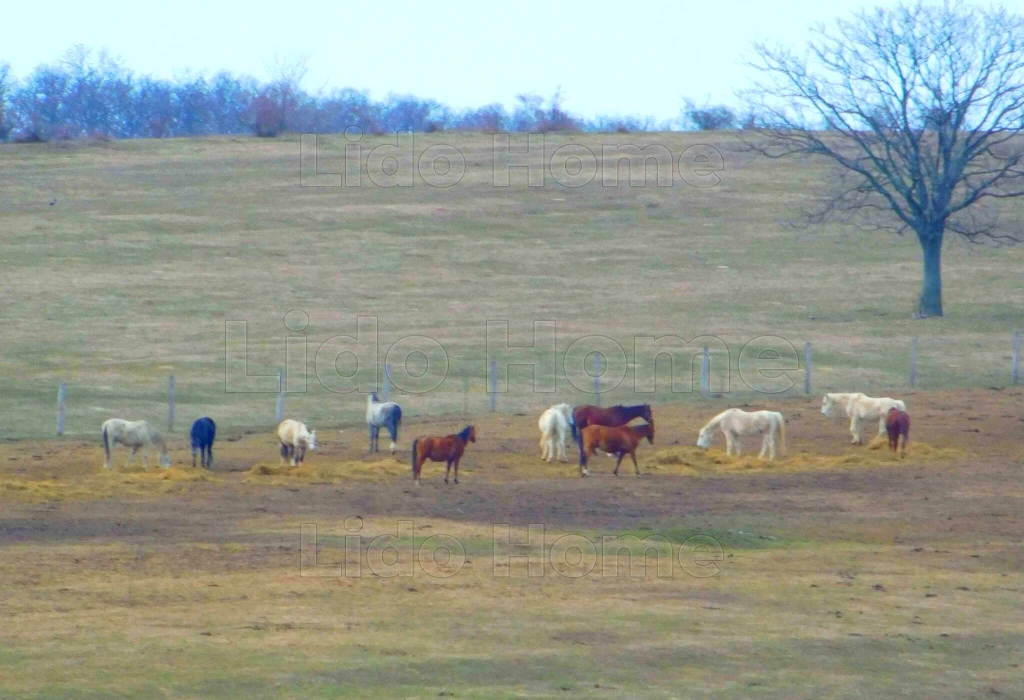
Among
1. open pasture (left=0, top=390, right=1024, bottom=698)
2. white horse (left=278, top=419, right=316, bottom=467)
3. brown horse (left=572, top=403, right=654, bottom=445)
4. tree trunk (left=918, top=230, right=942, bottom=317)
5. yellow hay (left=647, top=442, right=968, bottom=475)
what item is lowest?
open pasture (left=0, top=390, right=1024, bottom=698)

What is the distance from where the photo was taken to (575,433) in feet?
71.7

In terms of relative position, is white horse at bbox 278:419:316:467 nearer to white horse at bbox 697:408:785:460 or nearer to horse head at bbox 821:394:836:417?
white horse at bbox 697:408:785:460

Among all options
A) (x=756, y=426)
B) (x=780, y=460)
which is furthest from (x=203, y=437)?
(x=780, y=460)

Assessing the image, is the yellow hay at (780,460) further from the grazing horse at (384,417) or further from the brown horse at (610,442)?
the grazing horse at (384,417)

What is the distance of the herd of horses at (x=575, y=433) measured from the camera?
64.5 feet

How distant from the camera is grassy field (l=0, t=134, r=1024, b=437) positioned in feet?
102

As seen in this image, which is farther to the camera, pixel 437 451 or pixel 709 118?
pixel 709 118

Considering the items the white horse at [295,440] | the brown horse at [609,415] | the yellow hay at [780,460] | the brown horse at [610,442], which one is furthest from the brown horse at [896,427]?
the white horse at [295,440]

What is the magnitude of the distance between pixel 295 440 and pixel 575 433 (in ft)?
16.4

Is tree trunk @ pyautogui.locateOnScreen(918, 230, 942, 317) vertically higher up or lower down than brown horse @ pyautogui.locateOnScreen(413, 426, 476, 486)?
higher up

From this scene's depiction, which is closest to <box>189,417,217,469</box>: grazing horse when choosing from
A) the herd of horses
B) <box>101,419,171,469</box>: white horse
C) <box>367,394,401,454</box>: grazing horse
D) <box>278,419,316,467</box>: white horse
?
the herd of horses

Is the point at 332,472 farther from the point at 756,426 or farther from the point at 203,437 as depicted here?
the point at 756,426

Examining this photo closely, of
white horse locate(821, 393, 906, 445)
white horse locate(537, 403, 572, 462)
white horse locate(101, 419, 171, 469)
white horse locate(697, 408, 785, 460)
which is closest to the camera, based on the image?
white horse locate(101, 419, 171, 469)

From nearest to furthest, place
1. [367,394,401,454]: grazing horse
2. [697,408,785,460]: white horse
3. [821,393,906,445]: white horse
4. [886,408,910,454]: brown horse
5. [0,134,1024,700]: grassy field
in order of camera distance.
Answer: [0,134,1024,700]: grassy field, [886,408,910,454]: brown horse, [697,408,785,460]: white horse, [367,394,401,454]: grazing horse, [821,393,906,445]: white horse
